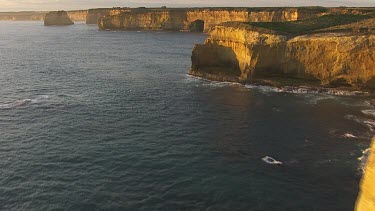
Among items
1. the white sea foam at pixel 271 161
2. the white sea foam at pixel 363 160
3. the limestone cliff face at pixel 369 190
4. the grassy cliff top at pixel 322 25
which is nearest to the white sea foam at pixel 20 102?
the white sea foam at pixel 271 161

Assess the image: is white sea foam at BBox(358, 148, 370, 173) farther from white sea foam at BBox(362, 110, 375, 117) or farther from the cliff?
the cliff

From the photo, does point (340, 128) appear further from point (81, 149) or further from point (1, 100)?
point (1, 100)

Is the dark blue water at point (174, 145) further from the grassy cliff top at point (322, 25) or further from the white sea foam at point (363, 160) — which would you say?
the grassy cliff top at point (322, 25)

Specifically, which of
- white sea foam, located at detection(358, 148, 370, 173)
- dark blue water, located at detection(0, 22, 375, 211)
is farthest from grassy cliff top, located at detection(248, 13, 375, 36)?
white sea foam, located at detection(358, 148, 370, 173)

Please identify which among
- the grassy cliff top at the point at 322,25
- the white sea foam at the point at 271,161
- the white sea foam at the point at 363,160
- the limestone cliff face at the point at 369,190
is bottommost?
the white sea foam at the point at 271,161

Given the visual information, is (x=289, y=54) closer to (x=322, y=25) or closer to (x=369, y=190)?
(x=322, y=25)

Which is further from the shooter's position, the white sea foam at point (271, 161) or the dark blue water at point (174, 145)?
the white sea foam at point (271, 161)

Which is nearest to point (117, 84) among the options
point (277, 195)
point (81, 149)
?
point (81, 149)

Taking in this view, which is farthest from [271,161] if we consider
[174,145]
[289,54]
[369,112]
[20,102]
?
[20,102]
